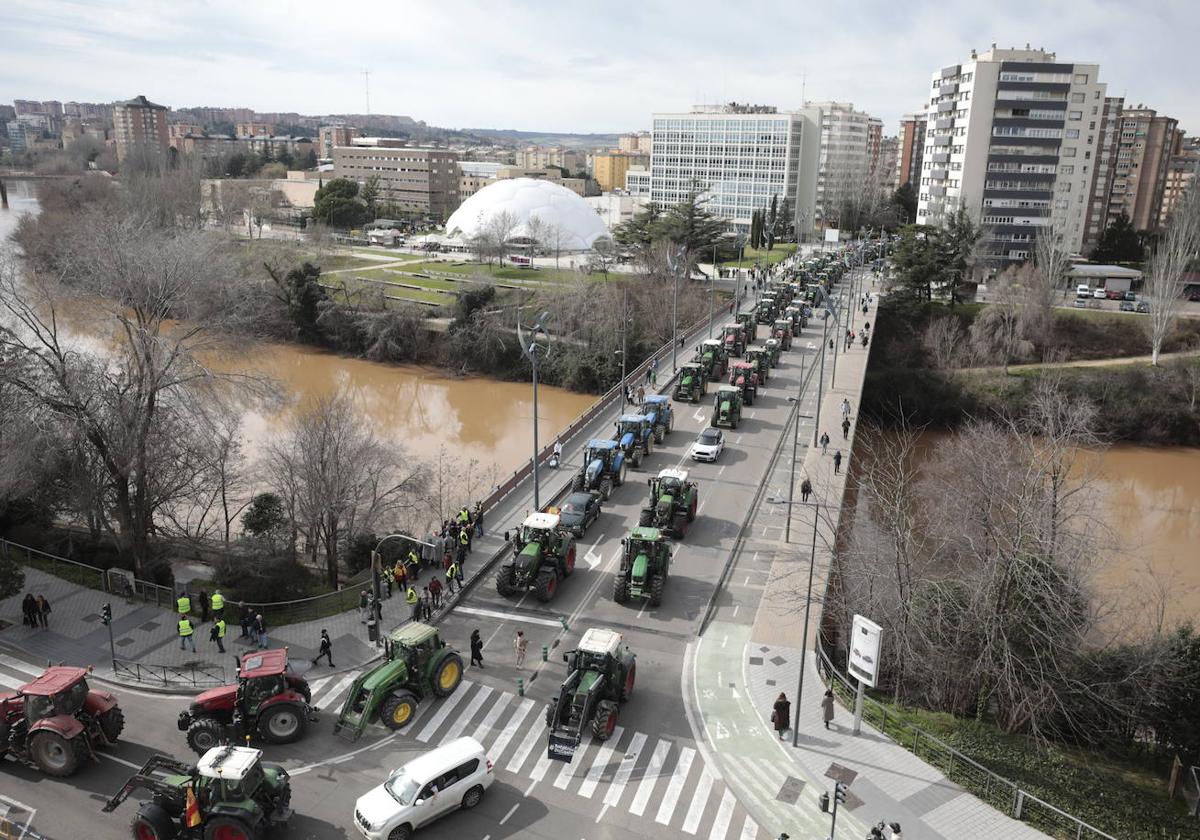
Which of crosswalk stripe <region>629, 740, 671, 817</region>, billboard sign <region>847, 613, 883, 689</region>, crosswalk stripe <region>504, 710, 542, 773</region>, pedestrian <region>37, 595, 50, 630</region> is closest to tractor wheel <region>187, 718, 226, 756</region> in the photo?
crosswalk stripe <region>504, 710, 542, 773</region>

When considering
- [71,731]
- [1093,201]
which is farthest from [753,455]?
[1093,201]

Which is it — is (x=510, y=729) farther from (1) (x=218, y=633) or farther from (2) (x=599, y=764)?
(1) (x=218, y=633)

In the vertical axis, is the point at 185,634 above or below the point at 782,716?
below

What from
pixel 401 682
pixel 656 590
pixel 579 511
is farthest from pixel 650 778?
pixel 579 511

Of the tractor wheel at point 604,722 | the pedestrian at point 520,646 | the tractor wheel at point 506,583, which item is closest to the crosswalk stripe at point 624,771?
the tractor wheel at point 604,722

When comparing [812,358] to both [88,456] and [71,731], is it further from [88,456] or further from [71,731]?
[71,731]

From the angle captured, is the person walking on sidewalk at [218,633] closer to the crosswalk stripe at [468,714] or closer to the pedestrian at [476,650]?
the pedestrian at [476,650]

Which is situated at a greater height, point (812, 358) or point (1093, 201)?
point (1093, 201)
